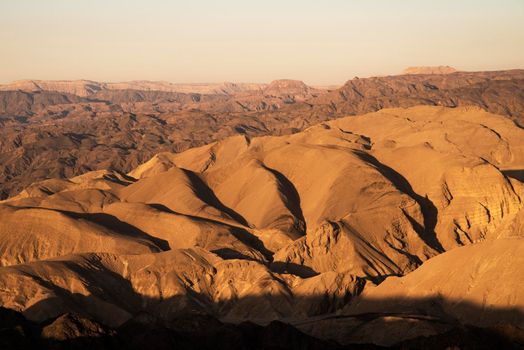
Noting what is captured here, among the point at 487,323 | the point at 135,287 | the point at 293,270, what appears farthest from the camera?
the point at 293,270

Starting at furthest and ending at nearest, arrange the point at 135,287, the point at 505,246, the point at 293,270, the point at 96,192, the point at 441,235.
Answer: the point at 96,192 < the point at 441,235 < the point at 293,270 < the point at 135,287 < the point at 505,246

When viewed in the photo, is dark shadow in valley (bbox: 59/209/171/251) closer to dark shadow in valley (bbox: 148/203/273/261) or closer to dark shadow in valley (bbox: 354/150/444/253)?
dark shadow in valley (bbox: 148/203/273/261)

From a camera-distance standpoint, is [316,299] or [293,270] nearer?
[316,299]

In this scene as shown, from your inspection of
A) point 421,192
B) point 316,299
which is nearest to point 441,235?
point 421,192

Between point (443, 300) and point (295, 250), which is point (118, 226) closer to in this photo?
point (295, 250)

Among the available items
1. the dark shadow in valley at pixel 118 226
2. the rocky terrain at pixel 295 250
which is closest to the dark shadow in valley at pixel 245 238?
the rocky terrain at pixel 295 250

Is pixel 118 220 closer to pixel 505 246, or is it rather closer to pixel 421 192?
pixel 421 192

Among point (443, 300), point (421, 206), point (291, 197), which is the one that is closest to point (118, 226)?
point (291, 197)
